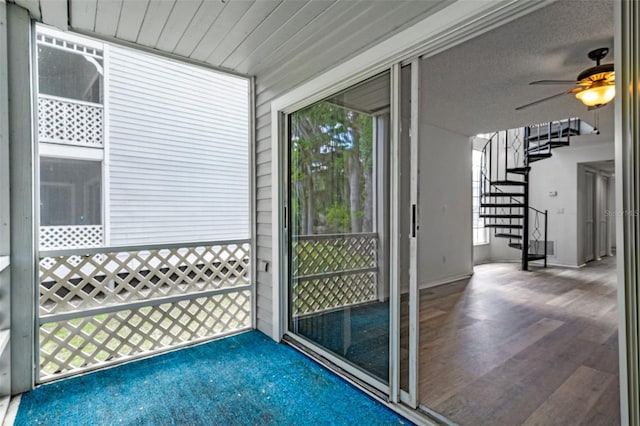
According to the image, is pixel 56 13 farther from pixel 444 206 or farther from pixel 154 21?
pixel 444 206

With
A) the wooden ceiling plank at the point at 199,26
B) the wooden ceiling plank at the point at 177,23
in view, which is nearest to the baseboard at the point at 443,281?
the wooden ceiling plank at the point at 199,26

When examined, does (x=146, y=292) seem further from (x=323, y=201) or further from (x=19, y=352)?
(x=323, y=201)

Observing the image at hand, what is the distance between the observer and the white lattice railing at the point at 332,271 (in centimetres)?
231

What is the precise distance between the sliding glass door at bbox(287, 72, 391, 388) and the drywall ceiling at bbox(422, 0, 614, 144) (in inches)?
39.6

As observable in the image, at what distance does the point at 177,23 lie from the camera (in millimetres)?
2408

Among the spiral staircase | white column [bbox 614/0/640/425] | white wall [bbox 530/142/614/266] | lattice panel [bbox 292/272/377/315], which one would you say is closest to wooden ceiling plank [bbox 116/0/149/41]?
lattice panel [bbox 292/272/377/315]

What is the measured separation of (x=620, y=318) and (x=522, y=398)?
4.04 feet

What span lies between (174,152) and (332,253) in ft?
5.76

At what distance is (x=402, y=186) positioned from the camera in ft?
6.67

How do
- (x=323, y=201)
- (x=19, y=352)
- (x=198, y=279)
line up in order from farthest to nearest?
(x=198, y=279) → (x=323, y=201) → (x=19, y=352)

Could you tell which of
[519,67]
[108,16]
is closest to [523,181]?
[519,67]

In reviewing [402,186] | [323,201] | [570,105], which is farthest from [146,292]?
[570,105]

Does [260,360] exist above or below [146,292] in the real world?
below

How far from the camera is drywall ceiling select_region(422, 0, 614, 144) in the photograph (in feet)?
7.64
